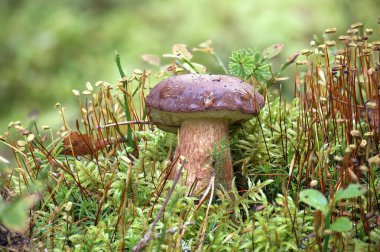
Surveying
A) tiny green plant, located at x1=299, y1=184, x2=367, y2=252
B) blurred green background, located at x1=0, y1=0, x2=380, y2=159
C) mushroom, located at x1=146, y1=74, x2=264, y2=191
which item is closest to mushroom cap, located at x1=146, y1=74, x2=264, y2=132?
mushroom, located at x1=146, y1=74, x2=264, y2=191

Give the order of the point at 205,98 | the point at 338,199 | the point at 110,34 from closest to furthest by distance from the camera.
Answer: the point at 338,199
the point at 205,98
the point at 110,34

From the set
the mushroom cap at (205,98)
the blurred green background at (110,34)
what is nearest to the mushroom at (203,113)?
the mushroom cap at (205,98)

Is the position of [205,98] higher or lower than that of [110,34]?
lower

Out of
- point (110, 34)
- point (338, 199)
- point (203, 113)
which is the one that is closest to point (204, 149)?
point (203, 113)

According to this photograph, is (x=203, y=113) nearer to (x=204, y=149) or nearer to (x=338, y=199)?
(x=204, y=149)

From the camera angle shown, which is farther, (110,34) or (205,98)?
(110,34)

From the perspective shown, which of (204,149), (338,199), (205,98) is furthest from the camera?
(204,149)

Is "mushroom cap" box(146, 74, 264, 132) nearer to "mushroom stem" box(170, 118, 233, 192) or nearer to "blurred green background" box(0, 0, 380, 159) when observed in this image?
"mushroom stem" box(170, 118, 233, 192)
